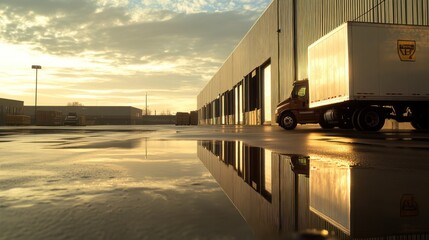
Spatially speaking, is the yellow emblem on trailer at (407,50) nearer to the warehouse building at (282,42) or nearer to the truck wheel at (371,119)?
the warehouse building at (282,42)

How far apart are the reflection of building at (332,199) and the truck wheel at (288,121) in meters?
16.3

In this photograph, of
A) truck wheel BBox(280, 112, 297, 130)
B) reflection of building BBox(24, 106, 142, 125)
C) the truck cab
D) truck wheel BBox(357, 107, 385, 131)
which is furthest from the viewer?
Result: reflection of building BBox(24, 106, 142, 125)

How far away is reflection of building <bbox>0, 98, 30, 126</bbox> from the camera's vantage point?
185ft

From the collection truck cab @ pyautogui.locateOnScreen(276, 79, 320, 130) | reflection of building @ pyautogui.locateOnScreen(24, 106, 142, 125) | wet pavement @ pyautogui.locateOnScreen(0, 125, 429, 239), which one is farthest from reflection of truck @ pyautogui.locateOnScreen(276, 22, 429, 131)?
reflection of building @ pyautogui.locateOnScreen(24, 106, 142, 125)

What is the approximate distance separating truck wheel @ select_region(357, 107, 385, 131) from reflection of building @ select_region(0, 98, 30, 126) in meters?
54.1

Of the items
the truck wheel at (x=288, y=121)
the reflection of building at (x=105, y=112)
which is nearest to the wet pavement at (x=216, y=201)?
the truck wheel at (x=288, y=121)

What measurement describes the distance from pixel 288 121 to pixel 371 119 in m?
5.93

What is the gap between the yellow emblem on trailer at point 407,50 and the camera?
14539 mm

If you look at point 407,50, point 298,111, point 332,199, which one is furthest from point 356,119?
point 332,199

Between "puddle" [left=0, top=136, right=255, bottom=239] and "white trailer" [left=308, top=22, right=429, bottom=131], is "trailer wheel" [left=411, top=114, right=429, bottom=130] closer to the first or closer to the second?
"white trailer" [left=308, top=22, right=429, bottom=131]

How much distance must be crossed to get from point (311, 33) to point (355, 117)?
41.4 ft

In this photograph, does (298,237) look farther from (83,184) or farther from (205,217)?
(83,184)

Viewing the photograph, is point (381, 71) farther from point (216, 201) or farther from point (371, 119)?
point (216, 201)

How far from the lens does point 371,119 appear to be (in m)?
15.3
